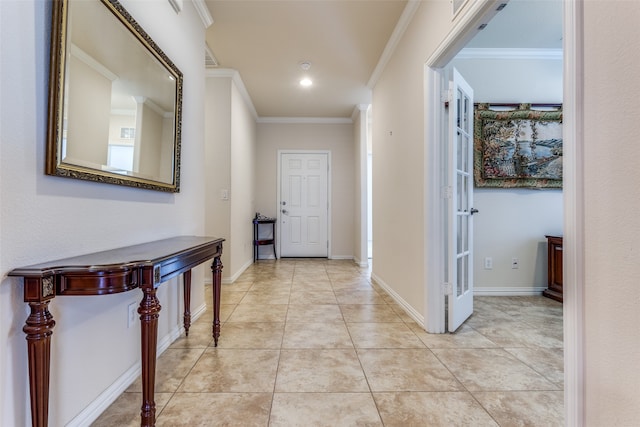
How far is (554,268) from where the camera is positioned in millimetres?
2953

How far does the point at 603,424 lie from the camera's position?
892 millimetres

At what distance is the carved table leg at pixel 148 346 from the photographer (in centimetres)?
109

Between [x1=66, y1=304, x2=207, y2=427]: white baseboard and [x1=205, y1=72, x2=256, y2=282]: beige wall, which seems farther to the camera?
[x1=205, y1=72, x2=256, y2=282]: beige wall

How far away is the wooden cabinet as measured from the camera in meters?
2.87

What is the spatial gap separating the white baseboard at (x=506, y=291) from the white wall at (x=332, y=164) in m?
2.62

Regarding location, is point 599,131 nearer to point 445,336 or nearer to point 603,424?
point 603,424

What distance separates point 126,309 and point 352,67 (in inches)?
129

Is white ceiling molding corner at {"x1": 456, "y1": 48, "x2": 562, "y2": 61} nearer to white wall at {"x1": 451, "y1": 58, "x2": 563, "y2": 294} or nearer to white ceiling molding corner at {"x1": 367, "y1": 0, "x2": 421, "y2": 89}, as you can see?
white wall at {"x1": 451, "y1": 58, "x2": 563, "y2": 294}

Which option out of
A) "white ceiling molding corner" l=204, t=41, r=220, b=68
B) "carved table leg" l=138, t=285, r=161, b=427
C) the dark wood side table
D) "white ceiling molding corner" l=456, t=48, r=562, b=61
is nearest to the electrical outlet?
"carved table leg" l=138, t=285, r=161, b=427

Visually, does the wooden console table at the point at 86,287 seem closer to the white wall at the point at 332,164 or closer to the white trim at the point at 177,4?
the white trim at the point at 177,4

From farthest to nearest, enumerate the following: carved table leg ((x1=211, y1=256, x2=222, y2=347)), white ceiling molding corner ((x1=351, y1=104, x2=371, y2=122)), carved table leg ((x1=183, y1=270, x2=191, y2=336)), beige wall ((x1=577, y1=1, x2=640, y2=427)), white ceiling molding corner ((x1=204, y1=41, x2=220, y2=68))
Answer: white ceiling molding corner ((x1=351, y1=104, x2=371, y2=122)) < white ceiling molding corner ((x1=204, y1=41, x2=220, y2=68)) < carved table leg ((x1=183, y1=270, x2=191, y2=336)) < carved table leg ((x1=211, y1=256, x2=222, y2=347)) < beige wall ((x1=577, y1=1, x2=640, y2=427))

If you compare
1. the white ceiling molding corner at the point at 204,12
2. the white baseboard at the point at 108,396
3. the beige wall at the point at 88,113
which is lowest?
the white baseboard at the point at 108,396

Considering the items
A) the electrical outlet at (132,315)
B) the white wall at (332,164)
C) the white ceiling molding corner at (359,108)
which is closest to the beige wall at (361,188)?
the white ceiling molding corner at (359,108)

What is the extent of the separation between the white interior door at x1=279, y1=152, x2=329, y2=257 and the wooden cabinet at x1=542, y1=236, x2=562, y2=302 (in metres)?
3.32
